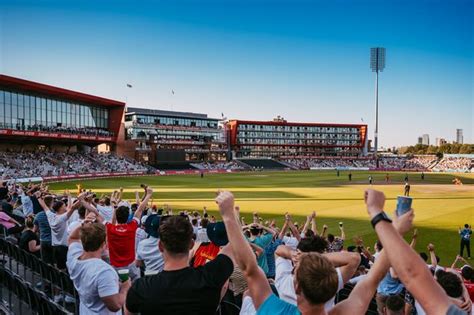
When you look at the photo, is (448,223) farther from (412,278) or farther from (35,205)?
(412,278)

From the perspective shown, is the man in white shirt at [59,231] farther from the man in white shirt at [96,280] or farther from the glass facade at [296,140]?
the glass facade at [296,140]

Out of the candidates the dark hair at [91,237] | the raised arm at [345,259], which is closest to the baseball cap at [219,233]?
the raised arm at [345,259]

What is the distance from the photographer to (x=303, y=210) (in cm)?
2770

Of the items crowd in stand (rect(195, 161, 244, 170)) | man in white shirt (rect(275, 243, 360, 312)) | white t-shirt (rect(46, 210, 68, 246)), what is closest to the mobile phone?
man in white shirt (rect(275, 243, 360, 312))

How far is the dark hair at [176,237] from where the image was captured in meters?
3.19

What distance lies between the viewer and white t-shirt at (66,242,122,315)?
4367 millimetres

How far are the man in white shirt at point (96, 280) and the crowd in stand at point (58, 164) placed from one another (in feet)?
160

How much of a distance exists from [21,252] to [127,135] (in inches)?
3535

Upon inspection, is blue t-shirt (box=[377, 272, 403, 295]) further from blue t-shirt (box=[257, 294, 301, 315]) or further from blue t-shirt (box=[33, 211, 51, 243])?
blue t-shirt (box=[33, 211, 51, 243])

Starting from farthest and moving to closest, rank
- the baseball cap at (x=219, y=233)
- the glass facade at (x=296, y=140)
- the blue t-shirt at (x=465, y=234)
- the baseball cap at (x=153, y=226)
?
the glass facade at (x=296, y=140) < the blue t-shirt at (x=465, y=234) < the baseball cap at (x=153, y=226) < the baseball cap at (x=219, y=233)

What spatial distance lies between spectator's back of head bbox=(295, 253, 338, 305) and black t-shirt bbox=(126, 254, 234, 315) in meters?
0.84

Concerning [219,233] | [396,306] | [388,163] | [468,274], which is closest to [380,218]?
[219,233]

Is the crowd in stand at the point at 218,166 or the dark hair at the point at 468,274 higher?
the dark hair at the point at 468,274

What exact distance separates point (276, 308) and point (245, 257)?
0.42 metres
